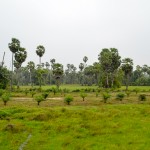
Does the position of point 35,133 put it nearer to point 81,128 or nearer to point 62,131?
point 62,131

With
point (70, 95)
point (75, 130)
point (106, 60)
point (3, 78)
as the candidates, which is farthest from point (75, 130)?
point (106, 60)

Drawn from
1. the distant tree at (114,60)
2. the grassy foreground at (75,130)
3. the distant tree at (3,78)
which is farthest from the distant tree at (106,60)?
the grassy foreground at (75,130)

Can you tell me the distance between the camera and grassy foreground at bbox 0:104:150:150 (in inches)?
721

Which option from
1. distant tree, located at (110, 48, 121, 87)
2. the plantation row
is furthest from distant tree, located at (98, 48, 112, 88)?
the plantation row

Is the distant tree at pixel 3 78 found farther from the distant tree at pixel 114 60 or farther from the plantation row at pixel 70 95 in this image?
the distant tree at pixel 114 60

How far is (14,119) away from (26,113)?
7.69 feet

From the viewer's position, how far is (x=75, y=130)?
881 inches

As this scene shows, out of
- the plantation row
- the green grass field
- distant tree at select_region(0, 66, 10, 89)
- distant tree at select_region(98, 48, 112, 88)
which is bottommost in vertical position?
the green grass field

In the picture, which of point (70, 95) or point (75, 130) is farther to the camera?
point (70, 95)

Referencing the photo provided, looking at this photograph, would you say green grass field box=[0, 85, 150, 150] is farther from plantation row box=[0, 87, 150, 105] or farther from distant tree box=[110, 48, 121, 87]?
distant tree box=[110, 48, 121, 87]

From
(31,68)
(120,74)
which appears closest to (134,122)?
(120,74)

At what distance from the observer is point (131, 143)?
59.9 ft

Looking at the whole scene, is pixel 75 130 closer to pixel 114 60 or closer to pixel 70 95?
pixel 70 95

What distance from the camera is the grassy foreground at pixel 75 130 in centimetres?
1831
